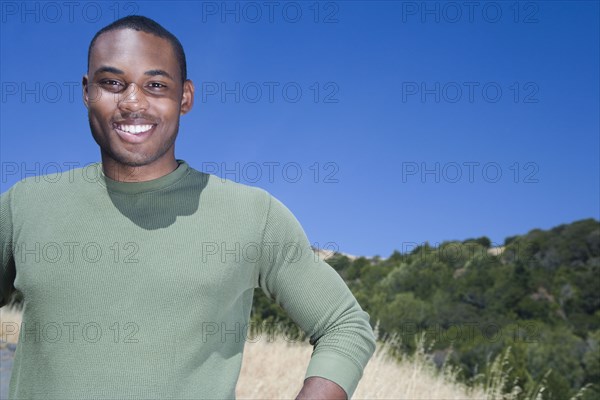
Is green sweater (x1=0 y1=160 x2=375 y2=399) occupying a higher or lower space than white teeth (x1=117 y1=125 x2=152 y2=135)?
lower

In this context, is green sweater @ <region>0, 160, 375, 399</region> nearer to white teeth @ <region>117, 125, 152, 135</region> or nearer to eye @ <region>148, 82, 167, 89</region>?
white teeth @ <region>117, 125, 152, 135</region>

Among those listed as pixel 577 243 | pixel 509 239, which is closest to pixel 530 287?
pixel 577 243

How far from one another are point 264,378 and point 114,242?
22.3 ft

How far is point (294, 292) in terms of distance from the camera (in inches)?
83.8

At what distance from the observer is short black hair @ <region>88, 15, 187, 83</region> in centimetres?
217

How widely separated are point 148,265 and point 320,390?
63 centimetres

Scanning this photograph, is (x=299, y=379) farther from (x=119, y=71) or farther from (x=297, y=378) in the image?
(x=119, y=71)

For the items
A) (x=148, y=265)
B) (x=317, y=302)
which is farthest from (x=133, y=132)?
(x=317, y=302)

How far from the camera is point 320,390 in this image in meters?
1.96

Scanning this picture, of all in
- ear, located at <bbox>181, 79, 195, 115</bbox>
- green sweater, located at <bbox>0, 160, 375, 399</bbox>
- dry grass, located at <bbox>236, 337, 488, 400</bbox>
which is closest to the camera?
green sweater, located at <bbox>0, 160, 375, 399</bbox>

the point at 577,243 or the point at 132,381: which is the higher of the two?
the point at 132,381

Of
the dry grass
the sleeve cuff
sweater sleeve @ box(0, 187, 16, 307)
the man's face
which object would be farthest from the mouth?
the dry grass

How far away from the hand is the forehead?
3.56 ft

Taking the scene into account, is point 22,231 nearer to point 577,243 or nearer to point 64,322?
point 64,322
